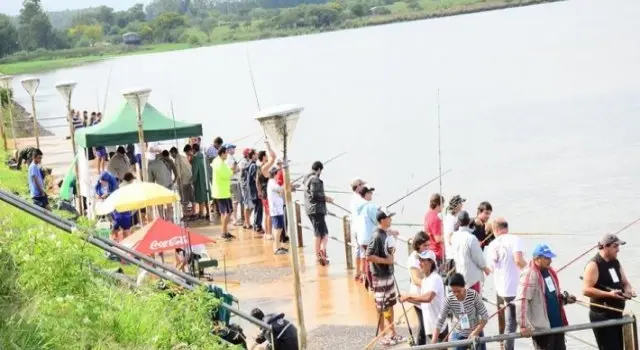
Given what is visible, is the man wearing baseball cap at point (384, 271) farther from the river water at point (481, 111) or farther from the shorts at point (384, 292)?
the river water at point (481, 111)

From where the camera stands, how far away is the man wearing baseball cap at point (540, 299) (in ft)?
31.5

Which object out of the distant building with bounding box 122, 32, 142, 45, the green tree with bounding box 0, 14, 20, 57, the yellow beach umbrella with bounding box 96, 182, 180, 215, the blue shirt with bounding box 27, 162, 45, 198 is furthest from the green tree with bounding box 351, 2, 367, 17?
the yellow beach umbrella with bounding box 96, 182, 180, 215

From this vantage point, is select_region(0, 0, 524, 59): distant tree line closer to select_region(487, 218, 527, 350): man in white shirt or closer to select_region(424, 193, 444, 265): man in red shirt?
select_region(424, 193, 444, 265): man in red shirt

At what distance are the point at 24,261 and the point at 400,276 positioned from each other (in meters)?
10.2

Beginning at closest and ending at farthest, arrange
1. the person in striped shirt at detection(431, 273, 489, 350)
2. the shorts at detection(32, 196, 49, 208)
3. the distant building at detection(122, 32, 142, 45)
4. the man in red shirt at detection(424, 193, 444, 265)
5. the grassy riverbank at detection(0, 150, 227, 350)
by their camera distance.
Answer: the grassy riverbank at detection(0, 150, 227, 350), the person in striped shirt at detection(431, 273, 489, 350), the man in red shirt at detection(424, 193, 444, 265), the shorts at detection(32, 196, 49, 208), the distant building at detection(122, 32, 142, 45)

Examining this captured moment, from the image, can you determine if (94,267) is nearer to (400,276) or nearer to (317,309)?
(317,309)

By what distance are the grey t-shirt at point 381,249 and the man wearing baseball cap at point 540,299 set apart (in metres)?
1.98

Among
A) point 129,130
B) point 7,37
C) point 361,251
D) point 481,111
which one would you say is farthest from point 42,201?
point 7,37

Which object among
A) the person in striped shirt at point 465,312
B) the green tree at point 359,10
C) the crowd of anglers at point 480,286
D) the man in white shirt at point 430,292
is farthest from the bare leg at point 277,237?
the green tree at point 359,10

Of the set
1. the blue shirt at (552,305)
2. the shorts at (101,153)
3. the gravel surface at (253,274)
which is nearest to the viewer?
the blue shirt at (552,305)

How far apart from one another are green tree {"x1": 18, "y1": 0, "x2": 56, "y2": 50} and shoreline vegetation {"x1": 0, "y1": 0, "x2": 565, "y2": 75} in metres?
1.44

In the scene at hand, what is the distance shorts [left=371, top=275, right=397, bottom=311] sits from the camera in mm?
11602

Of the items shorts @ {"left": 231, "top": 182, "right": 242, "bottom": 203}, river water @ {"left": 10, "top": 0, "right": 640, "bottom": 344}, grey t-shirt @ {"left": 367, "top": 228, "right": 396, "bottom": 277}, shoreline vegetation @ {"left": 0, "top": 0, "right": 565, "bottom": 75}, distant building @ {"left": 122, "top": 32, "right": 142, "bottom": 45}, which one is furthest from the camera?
distant building @ {"left": 122, "top": 32, "right": 142, "bottom": 45}

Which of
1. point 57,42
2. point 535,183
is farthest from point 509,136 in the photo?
point 57,42
